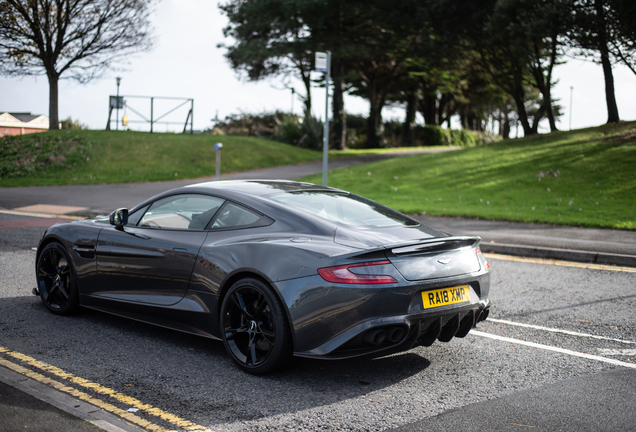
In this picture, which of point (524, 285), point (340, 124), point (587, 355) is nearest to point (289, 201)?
point (587, 355)

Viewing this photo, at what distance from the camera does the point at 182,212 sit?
15.6ft

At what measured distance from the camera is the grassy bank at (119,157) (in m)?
21.8

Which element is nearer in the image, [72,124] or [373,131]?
[72,124]

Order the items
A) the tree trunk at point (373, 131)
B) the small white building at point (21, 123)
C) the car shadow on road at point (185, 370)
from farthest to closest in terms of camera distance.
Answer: the tree trunk at point (373, 131)
the small white building at point (21, 123)
the car shadow on road at point (185, 370)

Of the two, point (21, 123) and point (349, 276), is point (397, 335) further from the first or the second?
point (21, 123)

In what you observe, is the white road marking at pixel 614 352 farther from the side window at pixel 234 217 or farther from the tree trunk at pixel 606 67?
the tree trunk at pixel 606 67

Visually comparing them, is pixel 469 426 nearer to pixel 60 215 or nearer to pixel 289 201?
pixel 289 201

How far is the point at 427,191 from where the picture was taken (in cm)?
1731

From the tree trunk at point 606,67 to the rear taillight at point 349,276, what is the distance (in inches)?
778

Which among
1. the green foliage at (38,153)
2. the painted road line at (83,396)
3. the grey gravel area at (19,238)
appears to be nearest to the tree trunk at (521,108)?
the green foliage at (38,153)

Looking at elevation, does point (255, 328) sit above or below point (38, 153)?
below

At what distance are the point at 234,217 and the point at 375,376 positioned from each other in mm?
1533

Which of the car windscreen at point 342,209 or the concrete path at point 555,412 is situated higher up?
the car windscreen at point 342,209

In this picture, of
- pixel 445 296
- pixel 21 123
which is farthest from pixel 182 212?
pixel 21 123
